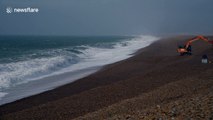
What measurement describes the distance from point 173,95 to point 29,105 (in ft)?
17.4

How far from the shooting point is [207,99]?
8430mm

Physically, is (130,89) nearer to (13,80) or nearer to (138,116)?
(138,116)

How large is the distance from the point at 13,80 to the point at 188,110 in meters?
14.0

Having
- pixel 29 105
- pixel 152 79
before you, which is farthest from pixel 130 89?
pixel 29 105

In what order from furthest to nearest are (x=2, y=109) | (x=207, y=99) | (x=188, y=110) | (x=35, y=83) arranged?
(x=35, y=83) < (x=2, y=109) < (x=207, y=99) < (x=188, y=110)

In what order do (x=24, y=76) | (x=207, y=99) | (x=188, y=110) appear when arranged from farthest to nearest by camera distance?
(x=24, y=76) < (x=207, y=99) < (x=188, y=110)

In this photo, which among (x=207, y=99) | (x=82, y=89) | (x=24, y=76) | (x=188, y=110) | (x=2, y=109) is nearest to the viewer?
(x=188, y=110)

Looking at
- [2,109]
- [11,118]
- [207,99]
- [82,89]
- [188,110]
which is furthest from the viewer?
[82,89]

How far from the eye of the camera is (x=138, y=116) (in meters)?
7.71

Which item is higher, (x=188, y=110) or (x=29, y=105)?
(x=188, y=110)

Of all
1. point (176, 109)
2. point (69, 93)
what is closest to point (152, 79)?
point (69, 93)

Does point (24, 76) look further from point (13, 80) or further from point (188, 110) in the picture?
point (188, 110)

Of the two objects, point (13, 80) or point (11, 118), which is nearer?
point (11, 118)

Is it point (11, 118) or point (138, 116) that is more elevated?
point (138, 116)
